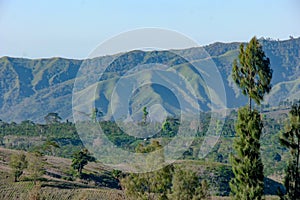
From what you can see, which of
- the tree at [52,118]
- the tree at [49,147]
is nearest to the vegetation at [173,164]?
the tree at [49,147]

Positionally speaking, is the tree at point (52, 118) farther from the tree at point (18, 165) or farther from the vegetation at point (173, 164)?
the tree at point (18, 165)

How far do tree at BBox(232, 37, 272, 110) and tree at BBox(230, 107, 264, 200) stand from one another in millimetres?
1401

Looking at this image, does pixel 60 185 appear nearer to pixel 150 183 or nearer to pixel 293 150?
pixel 150 183

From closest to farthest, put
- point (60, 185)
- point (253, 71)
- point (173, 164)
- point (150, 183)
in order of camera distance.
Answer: point (253, 71) → point (150, 183) → point (173, 164) → point (60, 185)

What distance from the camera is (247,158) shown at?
29703 mm

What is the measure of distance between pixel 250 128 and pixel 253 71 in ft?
10.0

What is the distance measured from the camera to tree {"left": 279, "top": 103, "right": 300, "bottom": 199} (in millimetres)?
29359

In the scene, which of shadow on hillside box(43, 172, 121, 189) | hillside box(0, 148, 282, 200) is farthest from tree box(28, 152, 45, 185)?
shadow on hillside box(43, 172, 121, 189)

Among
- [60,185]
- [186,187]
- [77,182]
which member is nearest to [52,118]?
[77,182]

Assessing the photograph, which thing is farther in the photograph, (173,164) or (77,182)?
(77,182)

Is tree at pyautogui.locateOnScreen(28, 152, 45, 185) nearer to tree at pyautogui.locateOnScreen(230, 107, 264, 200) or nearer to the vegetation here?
the vegetation

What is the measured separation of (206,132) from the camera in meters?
133

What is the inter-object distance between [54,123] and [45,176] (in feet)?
235

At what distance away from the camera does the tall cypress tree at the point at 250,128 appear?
2959cm
